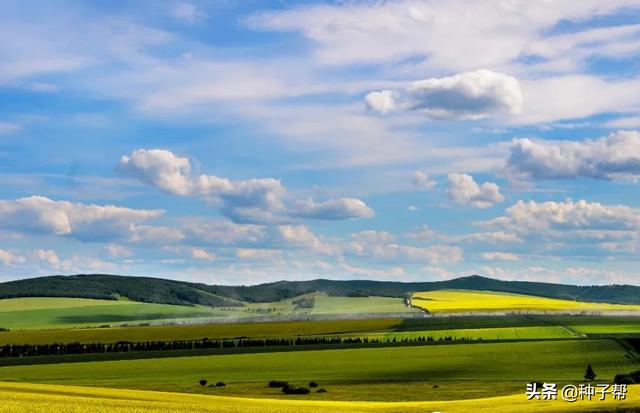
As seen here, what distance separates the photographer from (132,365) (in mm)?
110125

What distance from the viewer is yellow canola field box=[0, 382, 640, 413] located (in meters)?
47.7

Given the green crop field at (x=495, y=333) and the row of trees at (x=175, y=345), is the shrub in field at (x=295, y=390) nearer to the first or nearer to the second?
the row of trees at (x=175, y=345)

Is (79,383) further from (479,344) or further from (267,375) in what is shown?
(479,344)

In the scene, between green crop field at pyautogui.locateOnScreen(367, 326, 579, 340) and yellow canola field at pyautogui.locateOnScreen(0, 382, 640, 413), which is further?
green crop field at pyautogui.locateOnScreen(367, 326, 579, 340)

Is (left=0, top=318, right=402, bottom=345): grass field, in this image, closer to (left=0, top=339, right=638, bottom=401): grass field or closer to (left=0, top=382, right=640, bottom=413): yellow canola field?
(left=0, top=339, right=638, bottom=401): grass field

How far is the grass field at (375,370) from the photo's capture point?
84250 mm

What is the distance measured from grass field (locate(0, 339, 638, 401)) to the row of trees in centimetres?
2456

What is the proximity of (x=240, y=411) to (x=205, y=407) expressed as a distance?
3.55 metres

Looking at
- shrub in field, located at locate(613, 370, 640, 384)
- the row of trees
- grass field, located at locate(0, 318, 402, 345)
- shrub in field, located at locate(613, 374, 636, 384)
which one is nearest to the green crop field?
the row of trees

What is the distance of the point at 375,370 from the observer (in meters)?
98.4

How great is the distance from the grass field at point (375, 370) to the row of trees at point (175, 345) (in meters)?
24.6

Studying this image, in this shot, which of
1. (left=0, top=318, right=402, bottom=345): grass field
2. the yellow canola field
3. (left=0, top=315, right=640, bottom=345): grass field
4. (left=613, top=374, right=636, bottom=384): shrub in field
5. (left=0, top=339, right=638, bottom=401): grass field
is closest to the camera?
the yellow canola field

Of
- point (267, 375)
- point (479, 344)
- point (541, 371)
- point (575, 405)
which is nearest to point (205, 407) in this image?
point (575, 405)

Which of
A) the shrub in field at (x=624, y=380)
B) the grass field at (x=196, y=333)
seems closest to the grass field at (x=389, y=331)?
the grass field at (x=196, y=333)
